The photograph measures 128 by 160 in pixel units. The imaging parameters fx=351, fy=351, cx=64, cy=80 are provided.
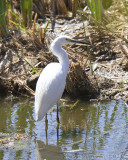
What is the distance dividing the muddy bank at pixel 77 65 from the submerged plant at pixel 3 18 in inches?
7.8

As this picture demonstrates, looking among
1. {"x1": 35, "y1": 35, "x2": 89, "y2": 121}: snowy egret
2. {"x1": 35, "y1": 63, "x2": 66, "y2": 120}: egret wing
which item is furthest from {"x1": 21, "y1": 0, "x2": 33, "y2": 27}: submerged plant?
{"x1": 35, "y1": 63, "x2": 66, "y2": 120}: egret wing

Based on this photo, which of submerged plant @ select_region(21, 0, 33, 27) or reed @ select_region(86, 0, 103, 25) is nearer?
reed @ select_region(86, 0, 103, 25)

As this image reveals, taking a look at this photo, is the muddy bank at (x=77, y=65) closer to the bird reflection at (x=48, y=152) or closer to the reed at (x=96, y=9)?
the reed at (x=96, y=9)

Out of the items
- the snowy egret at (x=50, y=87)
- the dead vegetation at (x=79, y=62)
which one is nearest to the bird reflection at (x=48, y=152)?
the snowy egret at (x=50, y=87)

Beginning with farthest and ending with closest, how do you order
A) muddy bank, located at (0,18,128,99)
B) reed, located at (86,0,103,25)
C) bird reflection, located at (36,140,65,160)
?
reed, located at (86,0,103,25), muddy bank, located at (0,18,128,99), bird reflection, located at (36,140,65,160)

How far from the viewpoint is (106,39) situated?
871cm

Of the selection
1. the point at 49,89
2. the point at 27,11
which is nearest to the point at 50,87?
the point at 49,89

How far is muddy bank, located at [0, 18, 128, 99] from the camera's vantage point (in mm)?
7434

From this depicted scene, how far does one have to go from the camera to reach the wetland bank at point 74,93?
5.36 meters

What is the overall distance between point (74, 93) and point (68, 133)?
1701 mm

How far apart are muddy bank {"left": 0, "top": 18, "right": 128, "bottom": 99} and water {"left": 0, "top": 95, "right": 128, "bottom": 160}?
359 mm

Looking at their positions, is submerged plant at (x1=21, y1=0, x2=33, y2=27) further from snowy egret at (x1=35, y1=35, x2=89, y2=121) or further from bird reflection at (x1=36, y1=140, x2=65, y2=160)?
bird reflection at (x1=36, y1=140, x2=65, y2=160)

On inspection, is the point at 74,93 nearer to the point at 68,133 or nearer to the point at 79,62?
the point at 79,62

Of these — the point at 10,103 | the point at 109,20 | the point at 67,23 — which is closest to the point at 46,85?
the point at 10,103
